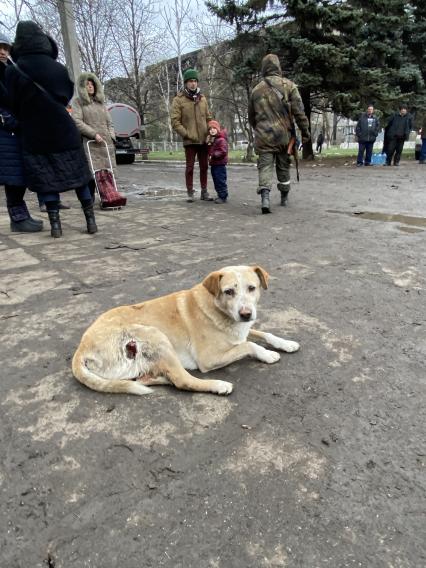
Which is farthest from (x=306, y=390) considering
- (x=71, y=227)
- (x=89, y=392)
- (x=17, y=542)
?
(x=71, y=227)

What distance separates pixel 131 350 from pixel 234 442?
34.3 inches

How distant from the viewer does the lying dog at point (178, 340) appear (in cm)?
245

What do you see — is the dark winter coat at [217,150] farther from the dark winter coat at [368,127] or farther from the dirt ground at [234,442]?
the dark winter coat at [368,127]

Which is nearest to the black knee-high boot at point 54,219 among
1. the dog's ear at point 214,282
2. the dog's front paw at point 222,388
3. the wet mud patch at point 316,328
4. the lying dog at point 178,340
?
the lying dog at point 178,340

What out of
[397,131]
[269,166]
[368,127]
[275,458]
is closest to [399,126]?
[397,131]

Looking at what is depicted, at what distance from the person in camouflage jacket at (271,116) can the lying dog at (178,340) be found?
4.96 metres

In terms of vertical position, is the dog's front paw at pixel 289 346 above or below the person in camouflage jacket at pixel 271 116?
below

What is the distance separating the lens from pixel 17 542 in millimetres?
1522

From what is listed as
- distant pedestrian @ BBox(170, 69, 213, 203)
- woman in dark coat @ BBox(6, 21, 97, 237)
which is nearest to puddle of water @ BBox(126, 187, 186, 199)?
distant pedestrian @ BBox(170, 69, 213, 203)

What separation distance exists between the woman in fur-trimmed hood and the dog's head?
18.6 ft

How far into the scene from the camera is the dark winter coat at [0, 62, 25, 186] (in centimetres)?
548

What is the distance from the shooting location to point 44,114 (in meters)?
5.33


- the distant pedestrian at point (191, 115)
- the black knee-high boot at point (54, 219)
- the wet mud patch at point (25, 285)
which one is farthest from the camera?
the distant pedestrian at point (191, 115)

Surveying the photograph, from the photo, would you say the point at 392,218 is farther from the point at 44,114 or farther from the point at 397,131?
the point at 397,131
